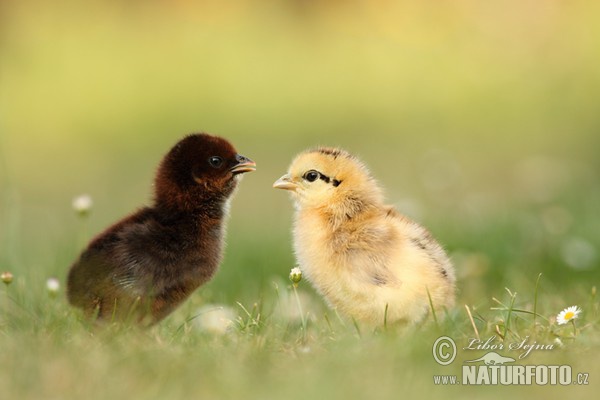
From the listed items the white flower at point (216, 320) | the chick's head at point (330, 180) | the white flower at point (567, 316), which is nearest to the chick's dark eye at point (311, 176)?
the chick's head at point (330, 180)

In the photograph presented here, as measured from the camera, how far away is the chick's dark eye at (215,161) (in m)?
5.18

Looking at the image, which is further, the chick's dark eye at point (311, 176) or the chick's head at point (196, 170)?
the chick's head at point (196, 170)

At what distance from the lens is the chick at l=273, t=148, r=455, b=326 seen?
15.1 feet

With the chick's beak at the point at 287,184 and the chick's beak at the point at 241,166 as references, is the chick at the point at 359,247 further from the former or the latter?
the chick's beak at the point at 241,166

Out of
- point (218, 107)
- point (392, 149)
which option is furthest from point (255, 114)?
point (392, 149)

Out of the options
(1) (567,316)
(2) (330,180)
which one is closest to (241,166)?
(2) (330,180)

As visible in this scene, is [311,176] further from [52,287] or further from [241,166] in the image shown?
[52,287]

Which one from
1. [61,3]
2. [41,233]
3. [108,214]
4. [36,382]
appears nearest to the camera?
[36,382]

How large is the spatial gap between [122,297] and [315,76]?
959cm

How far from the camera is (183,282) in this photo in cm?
488

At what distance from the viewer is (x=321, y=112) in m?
13.4

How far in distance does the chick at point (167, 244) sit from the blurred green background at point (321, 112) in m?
1.43

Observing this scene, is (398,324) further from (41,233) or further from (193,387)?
(41,233)

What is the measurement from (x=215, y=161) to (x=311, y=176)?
20.1 inches
